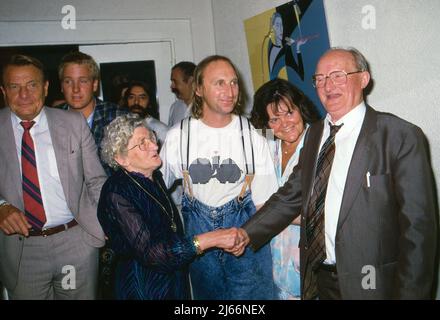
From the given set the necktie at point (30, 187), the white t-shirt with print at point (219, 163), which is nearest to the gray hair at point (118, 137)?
the white t-shirt with print at point (219, 163)

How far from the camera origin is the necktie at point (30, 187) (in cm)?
203

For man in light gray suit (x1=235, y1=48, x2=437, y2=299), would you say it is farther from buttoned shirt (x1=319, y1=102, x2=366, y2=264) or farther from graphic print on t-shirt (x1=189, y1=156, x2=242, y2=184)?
graphic print on t-shirt (x1=189, y1=156, x2=242, y2=184)

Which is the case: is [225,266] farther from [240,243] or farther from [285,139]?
[285,139]

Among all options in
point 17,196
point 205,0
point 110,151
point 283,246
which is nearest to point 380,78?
point 283,246

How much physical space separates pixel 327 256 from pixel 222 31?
11.0ft

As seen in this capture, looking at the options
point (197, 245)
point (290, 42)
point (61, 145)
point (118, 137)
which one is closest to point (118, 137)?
point (118, 137)

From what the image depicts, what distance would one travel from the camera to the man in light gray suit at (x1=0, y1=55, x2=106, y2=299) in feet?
6.65

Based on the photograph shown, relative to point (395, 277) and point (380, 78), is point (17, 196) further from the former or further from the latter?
point (380, 78)

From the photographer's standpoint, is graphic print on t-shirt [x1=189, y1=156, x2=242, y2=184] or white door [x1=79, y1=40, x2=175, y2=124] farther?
white door [x1=79, y1=40, x2=175, y2=124]

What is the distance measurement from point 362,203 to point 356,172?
0.45ft

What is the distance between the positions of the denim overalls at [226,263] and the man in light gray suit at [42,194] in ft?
1.98

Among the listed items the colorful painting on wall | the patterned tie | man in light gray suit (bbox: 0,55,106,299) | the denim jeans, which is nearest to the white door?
the colorful painting on wall

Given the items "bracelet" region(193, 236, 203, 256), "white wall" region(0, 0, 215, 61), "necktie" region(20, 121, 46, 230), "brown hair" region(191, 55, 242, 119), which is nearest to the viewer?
"bracelet" region(193, 236, 203, 256)

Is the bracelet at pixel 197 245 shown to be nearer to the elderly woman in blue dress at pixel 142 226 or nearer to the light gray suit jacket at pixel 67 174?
the elderly woman in blue dress at pixel 142 226
